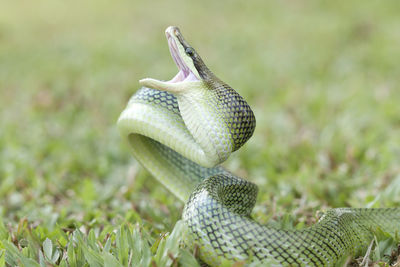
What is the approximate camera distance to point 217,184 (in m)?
2.12

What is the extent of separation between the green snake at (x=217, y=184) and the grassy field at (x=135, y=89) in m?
Result: 0.15

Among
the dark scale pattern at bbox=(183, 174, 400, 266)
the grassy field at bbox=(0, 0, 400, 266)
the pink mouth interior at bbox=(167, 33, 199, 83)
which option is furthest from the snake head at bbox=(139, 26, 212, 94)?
the grassy field at bbox=(0, 0, 400, 266)

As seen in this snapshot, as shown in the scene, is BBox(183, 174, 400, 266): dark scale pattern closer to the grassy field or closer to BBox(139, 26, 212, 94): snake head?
the grassy field

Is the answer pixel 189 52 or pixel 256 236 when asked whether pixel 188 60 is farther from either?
pixel 256 236

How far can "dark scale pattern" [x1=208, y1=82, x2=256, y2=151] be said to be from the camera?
6.38 ft

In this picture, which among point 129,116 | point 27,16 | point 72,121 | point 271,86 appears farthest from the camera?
point 27,16

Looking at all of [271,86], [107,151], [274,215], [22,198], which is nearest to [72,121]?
[107,151]

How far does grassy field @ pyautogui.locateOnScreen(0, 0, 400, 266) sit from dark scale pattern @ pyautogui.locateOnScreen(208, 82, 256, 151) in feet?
1.67

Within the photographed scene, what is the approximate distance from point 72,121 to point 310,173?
2785 mm

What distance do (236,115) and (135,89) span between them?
4.05 m

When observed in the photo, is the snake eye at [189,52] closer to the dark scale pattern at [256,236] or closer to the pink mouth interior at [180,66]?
the pink mouth interior at [180,66]

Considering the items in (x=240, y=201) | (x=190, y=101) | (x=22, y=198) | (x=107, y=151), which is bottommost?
(x=22, y=198)

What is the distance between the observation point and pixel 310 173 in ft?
11.1

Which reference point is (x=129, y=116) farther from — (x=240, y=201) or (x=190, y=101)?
(x=240, y=201)
